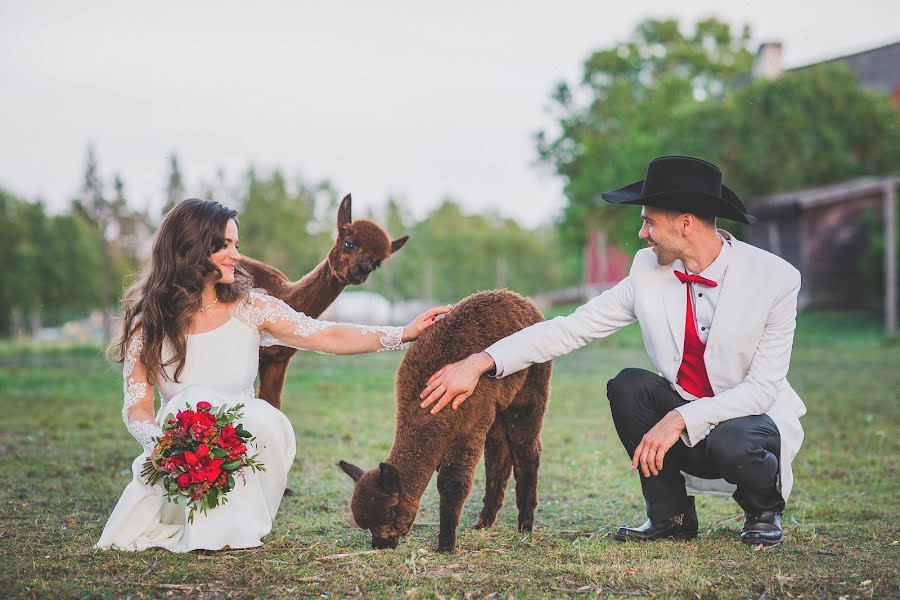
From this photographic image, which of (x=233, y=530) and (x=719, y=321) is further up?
(x=719, y=321)

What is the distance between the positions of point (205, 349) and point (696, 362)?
2708 mm

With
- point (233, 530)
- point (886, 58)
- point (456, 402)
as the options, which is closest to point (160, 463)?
point (233, 530)

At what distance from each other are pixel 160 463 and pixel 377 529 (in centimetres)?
112

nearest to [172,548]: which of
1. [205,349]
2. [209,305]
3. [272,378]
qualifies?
[205,349]

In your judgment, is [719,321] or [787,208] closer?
[719,321]

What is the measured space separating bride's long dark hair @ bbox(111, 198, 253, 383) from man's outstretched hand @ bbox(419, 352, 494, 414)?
139 cm

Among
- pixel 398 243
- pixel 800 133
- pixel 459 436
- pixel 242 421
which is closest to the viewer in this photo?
pixel 459 436

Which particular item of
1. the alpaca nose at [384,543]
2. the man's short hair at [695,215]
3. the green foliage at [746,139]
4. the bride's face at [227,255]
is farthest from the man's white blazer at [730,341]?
the green foliage at [746,139]

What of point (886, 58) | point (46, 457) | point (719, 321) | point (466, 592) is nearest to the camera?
point (466, 592)

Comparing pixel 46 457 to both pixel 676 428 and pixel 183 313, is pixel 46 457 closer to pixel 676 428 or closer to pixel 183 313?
pixel 183 313

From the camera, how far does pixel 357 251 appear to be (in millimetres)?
6520

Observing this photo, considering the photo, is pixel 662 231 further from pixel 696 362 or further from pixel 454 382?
pixel 454 382

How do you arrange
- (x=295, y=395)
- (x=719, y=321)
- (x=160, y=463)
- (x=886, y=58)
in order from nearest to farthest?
1. (x=160, y=463)
2. (x=719, y=321)
3. (x=295, y=395)
4. (x=886, y=58)

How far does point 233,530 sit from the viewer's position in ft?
15.1
